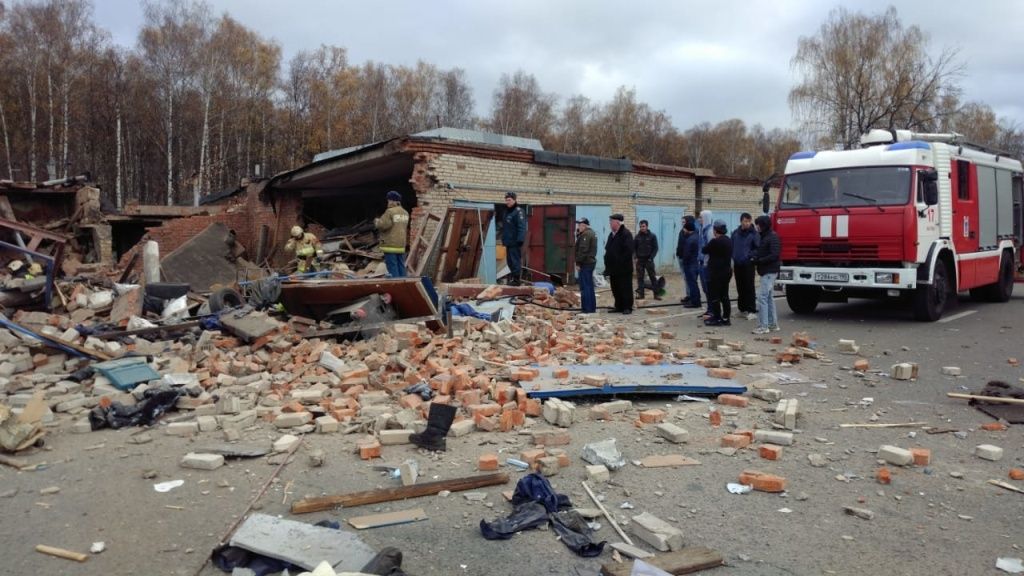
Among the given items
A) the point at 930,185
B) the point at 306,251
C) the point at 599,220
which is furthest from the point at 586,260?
the point at 599,220

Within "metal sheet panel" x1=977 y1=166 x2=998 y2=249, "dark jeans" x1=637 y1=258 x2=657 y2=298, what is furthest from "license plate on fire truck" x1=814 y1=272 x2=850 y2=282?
"dark jeans" x1=637 y1=258 x2=657 y2=298

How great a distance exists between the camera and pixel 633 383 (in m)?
6.13

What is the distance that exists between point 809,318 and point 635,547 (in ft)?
29.7

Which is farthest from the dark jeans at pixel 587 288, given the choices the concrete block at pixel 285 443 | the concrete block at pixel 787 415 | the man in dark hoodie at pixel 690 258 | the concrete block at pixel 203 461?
the concrete block at pixel 203 461

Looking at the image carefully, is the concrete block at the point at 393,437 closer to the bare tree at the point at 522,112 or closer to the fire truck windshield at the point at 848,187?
the fire truck windshield at the point at 848,187

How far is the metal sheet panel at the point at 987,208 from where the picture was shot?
458 inches

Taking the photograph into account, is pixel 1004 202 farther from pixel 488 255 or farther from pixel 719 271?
pixel 488 255

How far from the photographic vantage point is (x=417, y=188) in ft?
48.9

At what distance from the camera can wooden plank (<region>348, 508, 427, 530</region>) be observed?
3615 mm

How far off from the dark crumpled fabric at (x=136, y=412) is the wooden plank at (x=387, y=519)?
2910 mm

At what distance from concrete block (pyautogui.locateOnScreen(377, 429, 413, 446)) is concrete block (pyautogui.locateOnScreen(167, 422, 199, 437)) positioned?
1525mm

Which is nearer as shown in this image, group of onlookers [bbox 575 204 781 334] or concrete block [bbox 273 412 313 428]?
concrete block [bbox 273 412 313 428]

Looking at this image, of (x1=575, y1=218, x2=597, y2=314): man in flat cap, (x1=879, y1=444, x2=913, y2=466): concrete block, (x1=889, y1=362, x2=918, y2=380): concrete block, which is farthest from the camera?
(x1=575, y1=218, x2=597, y2=314): man in flat cap

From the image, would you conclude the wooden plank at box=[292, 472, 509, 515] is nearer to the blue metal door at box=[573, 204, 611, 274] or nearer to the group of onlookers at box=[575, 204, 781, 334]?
the group of onlookers at box=[575, 204, 781, 334]
